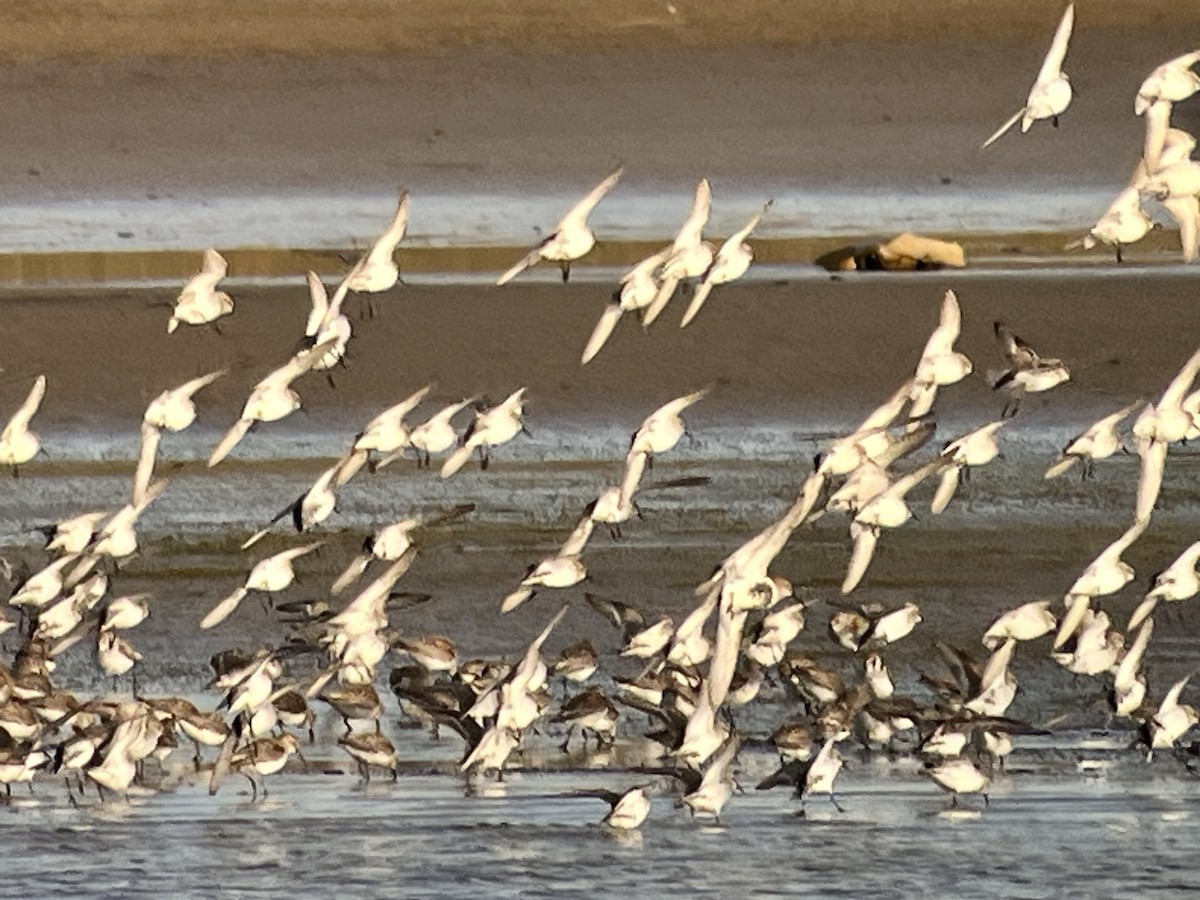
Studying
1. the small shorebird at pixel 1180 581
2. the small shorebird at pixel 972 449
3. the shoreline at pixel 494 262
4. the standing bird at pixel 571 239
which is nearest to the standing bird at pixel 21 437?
the shoreline at pixel 494 262

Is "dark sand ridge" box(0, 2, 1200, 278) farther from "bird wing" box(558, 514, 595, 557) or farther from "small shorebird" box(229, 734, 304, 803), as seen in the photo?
"small shorebird" box(229, 734, 304, 803)

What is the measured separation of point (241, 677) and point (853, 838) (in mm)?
1778

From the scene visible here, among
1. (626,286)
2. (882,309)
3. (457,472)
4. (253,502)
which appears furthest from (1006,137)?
(253,502)

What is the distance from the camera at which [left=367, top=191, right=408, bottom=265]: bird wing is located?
17.1ft

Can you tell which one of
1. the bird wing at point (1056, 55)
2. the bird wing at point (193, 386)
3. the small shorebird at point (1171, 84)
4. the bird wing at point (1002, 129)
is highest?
the bird wing at point (1002, 129)

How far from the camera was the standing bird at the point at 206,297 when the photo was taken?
215 inches

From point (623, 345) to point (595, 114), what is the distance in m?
0.83

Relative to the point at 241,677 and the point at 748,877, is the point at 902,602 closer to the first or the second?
the point at 748,877

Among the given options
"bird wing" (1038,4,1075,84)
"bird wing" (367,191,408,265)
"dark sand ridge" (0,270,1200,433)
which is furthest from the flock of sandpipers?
"bird wing" (1038,4,1075,84)

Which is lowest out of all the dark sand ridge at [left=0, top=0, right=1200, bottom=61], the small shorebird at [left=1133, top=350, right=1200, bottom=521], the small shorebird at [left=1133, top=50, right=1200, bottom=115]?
the small shorebird at [left=1133, top=350, right=1200, bottom=521]

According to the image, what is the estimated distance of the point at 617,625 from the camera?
6.31 metres

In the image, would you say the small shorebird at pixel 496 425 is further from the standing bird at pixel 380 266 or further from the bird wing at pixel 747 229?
the bird wing at pixel 747 229

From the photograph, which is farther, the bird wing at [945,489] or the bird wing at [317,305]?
the bird wing at [945,489]

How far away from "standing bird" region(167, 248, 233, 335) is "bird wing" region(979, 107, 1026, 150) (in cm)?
202
